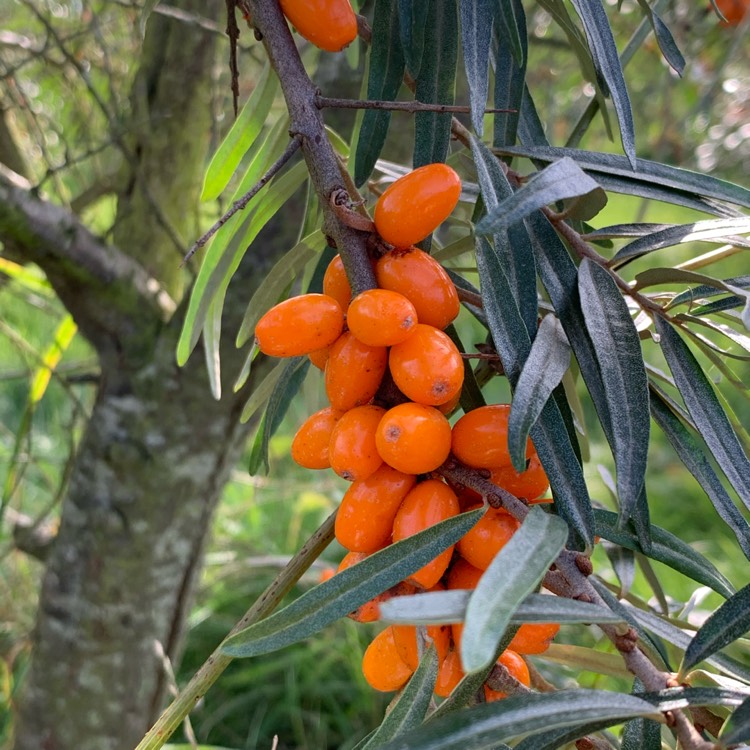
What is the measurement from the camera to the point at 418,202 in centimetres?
37

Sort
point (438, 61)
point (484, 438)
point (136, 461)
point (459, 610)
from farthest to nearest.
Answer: point (136, 461) < point (438, 61) < point (484, 438) < point (459, 610)

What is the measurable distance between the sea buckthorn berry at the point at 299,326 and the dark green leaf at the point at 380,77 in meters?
0.18

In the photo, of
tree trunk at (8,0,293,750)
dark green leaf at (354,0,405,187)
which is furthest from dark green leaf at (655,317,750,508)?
tree trunk at (8,0,293,750)

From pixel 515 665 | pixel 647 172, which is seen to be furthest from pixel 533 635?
pixel 647 172

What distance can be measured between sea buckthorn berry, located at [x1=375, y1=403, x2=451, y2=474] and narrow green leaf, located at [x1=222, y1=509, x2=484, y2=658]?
0.03m

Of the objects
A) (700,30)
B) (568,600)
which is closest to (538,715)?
(568,600)

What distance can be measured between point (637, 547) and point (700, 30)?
1.74m

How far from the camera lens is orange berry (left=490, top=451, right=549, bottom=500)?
39 centimetres

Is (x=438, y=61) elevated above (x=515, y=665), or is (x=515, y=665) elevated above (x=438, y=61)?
(x=438, y=61)

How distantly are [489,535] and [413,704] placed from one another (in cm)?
9

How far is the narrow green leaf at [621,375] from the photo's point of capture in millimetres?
350

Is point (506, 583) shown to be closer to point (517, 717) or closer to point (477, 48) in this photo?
point (517, 717)

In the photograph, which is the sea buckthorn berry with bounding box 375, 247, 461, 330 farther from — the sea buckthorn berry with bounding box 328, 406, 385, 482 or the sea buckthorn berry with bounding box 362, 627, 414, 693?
the sea buckthorn berry with bounding box 362, 627, 414, 693

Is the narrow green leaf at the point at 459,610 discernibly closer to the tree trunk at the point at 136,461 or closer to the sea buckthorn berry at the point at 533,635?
the sea buckthorn berry at the point at 533,635
